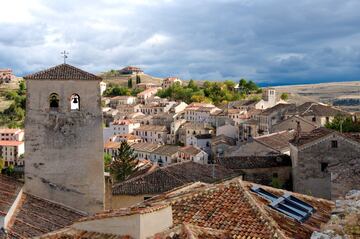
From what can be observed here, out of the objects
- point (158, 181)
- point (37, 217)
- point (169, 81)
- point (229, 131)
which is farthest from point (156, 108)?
point (37, 217)

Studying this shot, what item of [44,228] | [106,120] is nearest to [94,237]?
[44,228]

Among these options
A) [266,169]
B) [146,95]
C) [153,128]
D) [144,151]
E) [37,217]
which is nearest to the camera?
[37,217]

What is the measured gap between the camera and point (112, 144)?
101 m

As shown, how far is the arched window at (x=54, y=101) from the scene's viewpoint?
20328 mm

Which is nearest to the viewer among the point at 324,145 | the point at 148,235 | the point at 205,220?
the point at 148,235

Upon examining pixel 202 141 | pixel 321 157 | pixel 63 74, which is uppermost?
pixel 63 74

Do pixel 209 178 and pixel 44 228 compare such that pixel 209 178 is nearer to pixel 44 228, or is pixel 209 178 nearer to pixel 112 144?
pixel 44 228

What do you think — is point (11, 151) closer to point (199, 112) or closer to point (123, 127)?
point (123, 127)

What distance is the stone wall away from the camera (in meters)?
20.2

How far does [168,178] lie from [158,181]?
30.1 inches

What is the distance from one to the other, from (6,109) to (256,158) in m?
124

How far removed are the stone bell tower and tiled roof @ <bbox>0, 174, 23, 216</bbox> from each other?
65 centimetres

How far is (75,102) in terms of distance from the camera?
20.9 metres

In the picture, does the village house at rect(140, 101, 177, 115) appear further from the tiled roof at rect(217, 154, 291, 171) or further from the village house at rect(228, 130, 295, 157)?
the tiled roof at rect(217, 154, 291, 171)
